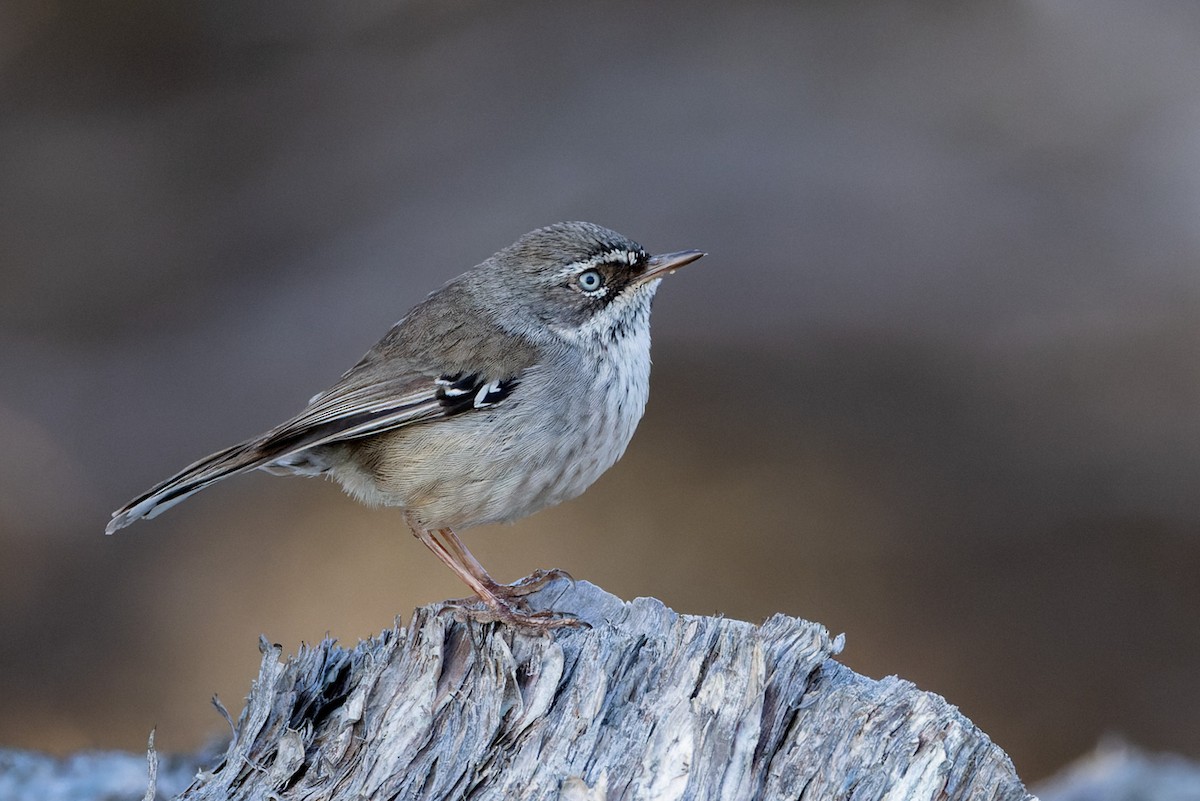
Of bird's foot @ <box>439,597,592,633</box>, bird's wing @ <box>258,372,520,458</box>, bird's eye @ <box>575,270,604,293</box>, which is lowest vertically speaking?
bird's foot @ <box>439,597,592,633</box>

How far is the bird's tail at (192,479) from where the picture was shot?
5.22 m

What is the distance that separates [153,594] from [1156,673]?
701 centimetres

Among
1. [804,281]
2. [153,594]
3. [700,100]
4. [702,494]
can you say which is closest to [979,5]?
[700,100]

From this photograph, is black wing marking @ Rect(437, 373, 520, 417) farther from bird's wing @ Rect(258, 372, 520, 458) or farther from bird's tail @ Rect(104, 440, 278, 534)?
bird's tail @ Rect(104, 440, 278, 534)

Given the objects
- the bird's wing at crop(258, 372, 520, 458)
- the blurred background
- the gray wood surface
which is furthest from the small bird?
the blurred background

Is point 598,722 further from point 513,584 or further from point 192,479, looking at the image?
point 192,479

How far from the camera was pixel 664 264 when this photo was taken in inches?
233

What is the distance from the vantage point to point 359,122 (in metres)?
11.5

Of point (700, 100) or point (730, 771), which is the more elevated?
point (700, 100)

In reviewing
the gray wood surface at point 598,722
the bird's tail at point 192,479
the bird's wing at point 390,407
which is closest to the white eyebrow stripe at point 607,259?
the bird's wing at point 390,407

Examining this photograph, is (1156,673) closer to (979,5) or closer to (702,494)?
(702,494)

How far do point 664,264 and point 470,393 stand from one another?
3.68 ft

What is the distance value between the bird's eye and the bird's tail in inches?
64.8

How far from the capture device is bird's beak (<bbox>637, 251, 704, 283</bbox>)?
5891 mm
